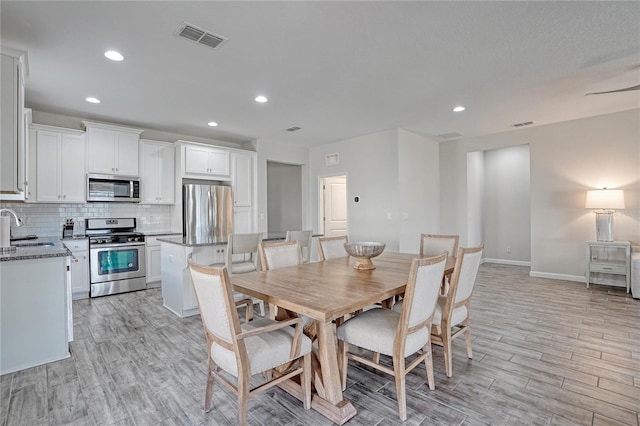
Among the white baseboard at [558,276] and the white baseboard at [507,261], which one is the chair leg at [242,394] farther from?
the white baseboard at [507,261]

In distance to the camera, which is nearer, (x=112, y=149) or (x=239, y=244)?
(x=239, y=244)

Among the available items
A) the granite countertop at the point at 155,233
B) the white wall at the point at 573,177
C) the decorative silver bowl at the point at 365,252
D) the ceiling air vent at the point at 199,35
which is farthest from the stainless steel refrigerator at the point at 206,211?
the white wall at the point at 573,177

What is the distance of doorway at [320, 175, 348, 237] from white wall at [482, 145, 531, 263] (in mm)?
3329

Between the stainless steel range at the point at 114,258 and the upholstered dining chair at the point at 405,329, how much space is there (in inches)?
158

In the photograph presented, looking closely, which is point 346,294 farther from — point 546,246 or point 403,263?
point 546,246

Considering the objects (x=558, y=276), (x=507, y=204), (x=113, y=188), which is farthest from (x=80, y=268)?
(x=507, y=204)

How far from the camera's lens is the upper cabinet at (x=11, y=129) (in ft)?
8.23

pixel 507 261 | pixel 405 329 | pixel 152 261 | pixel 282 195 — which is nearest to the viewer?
pixel 405 329

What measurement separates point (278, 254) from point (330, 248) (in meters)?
0.76

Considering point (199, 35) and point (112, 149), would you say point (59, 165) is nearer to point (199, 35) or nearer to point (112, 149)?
point (112, 149)

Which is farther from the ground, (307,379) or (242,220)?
(242,220)

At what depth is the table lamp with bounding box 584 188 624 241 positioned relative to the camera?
Result: 4512mm

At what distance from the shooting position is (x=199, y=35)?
2525 mm

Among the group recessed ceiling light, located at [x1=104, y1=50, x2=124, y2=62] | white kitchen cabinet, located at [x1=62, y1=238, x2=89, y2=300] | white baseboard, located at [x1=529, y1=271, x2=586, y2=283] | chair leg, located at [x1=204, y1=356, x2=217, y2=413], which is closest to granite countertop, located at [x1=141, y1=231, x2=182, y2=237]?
white kitchen cabinet, located at [x1=62, y1=238, x2=89, y2=300]
